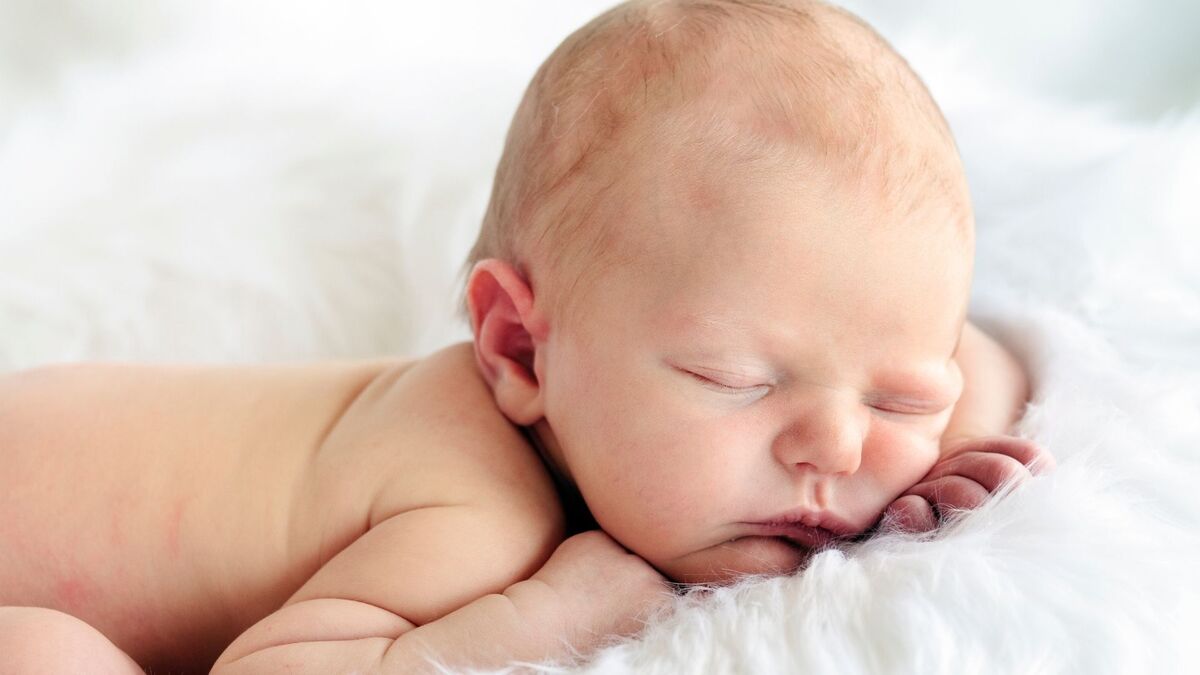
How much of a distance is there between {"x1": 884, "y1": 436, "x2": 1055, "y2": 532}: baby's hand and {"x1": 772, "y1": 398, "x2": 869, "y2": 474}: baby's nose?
7 centimetres

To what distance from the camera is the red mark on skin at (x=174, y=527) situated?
116 cm

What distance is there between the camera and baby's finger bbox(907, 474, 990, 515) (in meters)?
1.02

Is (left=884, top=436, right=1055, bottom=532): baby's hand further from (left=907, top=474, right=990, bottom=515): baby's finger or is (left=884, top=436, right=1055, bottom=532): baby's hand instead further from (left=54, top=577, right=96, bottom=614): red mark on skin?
(left=54, top=577, right=96, bottom=614): red mark on skin

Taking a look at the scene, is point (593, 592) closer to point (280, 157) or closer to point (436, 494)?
point (436, 494)

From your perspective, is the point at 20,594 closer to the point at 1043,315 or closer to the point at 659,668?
the point at 659,668

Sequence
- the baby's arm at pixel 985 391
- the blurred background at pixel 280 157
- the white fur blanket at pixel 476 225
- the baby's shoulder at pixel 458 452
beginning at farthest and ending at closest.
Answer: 1. the blurred background at pixel 280 157
2. the baby's arm at pixel 985 391
3. the baby's shoulder at pixel 458 452
4. the white fur blanket at pixel 476 225

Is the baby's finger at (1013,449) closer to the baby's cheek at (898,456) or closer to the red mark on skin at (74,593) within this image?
the baby's cheek at (898,456)

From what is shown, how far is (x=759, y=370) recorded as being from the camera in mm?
1013

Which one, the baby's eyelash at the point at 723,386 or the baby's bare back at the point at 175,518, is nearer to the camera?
the baby's eyelash at the point at 723,386

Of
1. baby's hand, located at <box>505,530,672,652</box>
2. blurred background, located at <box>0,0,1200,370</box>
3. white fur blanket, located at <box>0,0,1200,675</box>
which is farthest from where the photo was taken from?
blurred background, located at <box>0,0,1200,370</box>

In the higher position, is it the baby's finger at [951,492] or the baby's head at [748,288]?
the baby's head at [748,288]

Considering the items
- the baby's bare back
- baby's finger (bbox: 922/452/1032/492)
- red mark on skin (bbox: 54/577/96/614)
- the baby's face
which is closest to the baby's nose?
the baby's face

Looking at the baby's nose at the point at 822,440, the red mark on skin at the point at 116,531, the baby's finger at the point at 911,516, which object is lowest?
the red mark on skin at the point at 116,531

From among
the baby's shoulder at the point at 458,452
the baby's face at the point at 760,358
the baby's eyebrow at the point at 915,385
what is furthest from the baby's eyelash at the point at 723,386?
the baby's shoulder at the point at 458,452
